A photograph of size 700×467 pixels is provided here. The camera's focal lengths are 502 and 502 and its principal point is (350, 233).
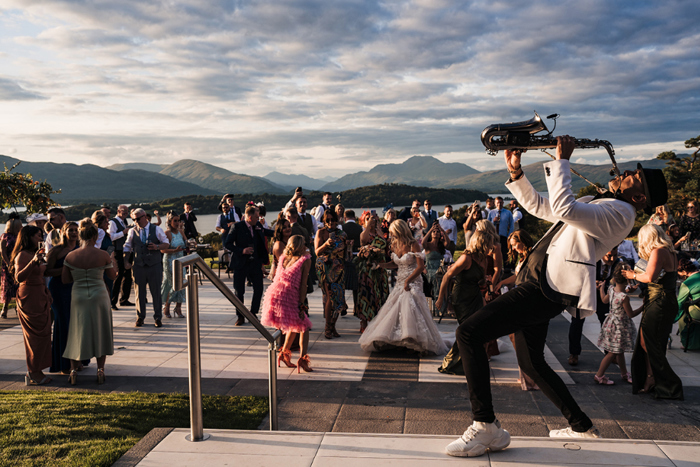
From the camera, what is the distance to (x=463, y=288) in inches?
232

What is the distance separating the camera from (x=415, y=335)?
21.2ft

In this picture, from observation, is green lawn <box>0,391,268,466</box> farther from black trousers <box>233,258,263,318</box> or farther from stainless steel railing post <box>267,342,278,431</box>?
black trousers <box>233,258,263,318</box>

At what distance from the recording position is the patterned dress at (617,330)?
17.9 ft

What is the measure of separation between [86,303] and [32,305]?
61 centimetres

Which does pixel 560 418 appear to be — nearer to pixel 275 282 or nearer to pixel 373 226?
pixel 275 282

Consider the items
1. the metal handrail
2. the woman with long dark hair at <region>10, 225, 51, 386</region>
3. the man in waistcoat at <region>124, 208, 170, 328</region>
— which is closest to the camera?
the metal handrail


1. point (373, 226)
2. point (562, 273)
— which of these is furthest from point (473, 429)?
point (373, 226)

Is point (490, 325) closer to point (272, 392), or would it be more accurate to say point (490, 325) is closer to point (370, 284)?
point (272, 392)

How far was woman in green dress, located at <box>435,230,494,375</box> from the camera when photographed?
573 centimetres

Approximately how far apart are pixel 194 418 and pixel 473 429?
5.77ft

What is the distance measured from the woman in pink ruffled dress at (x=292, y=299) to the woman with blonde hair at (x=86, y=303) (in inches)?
73.5

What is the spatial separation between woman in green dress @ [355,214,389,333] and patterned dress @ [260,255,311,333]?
167 cm

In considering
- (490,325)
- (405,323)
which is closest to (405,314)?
(405,323)

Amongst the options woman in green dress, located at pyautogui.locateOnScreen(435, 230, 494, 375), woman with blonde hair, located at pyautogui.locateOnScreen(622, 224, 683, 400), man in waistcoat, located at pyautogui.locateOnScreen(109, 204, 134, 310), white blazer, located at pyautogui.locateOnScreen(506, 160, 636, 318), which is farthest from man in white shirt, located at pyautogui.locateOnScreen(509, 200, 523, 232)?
white blazer, located at pyautogui.locateOnScreen(506, 160, 636, 318)
